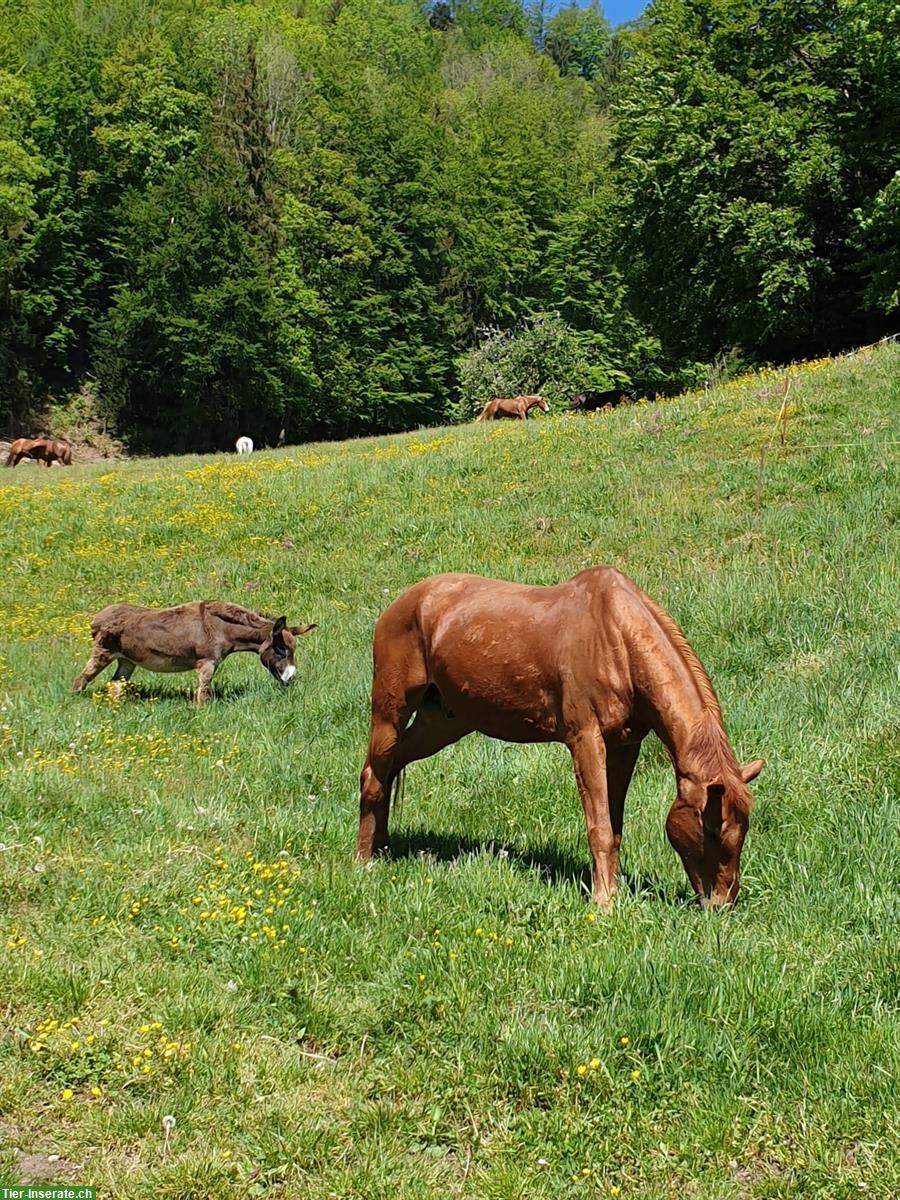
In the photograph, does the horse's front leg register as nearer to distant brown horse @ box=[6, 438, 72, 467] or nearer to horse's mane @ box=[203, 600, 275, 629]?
horse's mane @ box=[203, 600, 275, 629]

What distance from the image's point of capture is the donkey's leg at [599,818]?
575 cm

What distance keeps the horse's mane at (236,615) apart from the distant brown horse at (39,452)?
3042 cm

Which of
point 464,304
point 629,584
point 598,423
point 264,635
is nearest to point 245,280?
point 464,304

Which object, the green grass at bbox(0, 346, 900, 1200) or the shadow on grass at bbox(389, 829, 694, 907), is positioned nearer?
the green grass at bbox(0, 346, 900, 1200)

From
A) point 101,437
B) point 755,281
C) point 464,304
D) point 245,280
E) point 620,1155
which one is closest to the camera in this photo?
point 620,1155

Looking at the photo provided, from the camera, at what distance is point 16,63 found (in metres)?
63.4

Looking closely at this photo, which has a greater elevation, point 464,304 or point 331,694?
point 464,304

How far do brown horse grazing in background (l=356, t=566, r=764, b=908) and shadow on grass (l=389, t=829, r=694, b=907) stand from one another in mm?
289

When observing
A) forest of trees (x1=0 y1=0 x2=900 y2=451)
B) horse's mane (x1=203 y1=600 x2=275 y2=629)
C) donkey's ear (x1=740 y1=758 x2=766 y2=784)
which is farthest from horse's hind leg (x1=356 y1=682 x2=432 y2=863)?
forest of trees (x1=0 y1=0 x2=900 y2=451)

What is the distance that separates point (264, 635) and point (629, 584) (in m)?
8.03

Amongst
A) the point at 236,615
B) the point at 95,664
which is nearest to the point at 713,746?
the point at 236,615

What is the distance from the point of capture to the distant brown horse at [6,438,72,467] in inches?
1617

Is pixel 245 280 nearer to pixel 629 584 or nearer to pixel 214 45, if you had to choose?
pixel 214 45

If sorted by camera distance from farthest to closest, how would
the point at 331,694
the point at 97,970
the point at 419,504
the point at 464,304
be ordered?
the point at 464,304
the point at 419,504
the point at 331,694
the point at 97,970
